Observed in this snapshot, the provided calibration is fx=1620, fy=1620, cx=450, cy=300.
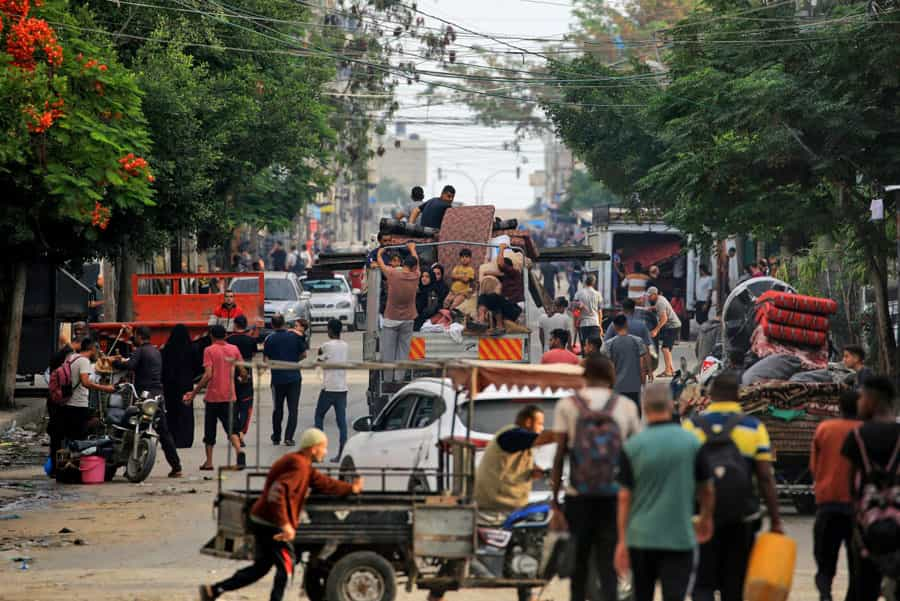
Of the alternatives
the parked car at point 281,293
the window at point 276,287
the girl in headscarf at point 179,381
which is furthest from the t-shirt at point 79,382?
the window at point 276,287

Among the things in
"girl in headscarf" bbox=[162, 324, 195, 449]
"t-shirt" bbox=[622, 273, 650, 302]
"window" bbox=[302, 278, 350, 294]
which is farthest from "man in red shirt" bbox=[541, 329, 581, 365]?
"window" bbox=[302, 278, 350, 294]

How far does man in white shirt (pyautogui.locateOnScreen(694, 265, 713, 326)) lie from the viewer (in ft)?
125

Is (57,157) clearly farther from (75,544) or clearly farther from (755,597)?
(755,597)

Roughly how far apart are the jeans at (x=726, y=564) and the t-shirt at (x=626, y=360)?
29.0ft

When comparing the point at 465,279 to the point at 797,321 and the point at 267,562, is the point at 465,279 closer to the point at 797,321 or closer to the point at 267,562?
the point at 797,321

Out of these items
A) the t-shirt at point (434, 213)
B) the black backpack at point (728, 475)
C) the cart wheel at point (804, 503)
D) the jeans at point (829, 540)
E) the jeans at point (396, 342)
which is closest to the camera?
the black backpack at point (728, 475)

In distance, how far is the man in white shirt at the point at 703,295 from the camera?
38.1 meters

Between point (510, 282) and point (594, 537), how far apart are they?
43.1 ft

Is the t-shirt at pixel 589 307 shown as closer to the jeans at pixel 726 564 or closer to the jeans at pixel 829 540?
the jeans at pixel 829 540

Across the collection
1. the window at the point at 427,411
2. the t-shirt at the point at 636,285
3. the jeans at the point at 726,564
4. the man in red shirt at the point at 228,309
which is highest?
the t-shirt at the point at 636,285

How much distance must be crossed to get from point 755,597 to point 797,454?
18.8ft

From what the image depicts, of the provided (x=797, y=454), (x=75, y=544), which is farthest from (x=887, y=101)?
(x=75, y=544)

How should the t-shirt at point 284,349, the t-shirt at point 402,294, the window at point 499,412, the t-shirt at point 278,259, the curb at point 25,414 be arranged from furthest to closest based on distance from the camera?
the t-shirt at point 278,259
the curb at point 25,414
the t-shirt at point 402,294
the t-shirt at point 284,349
the window at point 499,412

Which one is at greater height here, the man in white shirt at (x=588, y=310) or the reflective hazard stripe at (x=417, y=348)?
the man in white shirt at (x=588, y=310)
